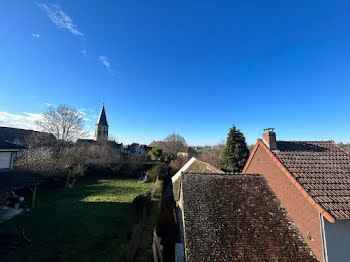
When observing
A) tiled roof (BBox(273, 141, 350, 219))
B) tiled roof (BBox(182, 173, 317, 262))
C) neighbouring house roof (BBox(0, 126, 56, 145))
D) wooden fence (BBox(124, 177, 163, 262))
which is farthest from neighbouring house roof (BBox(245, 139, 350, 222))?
neighbouring house roof (BBox(0, 126, 56, 145))

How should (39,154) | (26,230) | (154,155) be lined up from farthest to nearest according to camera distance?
(154,155), (39,154), (26,230)

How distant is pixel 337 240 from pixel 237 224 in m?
3.35

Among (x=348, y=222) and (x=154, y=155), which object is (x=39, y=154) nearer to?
(x=154, y=155)

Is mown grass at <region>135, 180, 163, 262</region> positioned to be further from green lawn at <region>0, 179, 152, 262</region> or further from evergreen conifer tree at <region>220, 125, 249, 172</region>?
evergreen conifer tree at <region>220, 125, 249, 172</region>

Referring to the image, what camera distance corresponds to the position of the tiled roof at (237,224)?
230 inches

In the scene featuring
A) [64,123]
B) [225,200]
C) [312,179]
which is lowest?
[225,200]

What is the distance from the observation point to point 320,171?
7.21m

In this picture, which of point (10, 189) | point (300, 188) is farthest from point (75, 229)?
point (300, 188)

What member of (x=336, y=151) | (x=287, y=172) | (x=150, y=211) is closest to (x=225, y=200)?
(x=287, y=172)

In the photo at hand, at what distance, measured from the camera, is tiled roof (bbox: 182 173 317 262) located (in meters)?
5.84

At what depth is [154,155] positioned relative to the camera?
113 ft

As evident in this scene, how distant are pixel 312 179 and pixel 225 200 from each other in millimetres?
4010

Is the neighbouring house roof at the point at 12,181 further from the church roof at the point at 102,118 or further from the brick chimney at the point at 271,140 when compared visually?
the church roof at the point at 102,118

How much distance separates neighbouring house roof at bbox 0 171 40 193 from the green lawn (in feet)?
6.15
